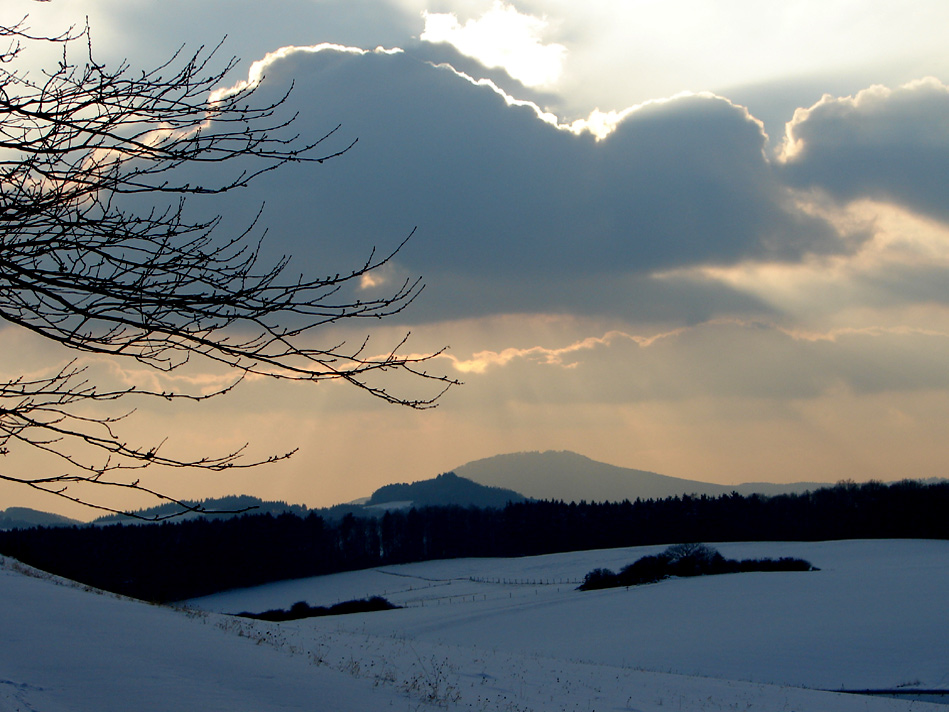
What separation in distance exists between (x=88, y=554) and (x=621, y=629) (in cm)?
5748

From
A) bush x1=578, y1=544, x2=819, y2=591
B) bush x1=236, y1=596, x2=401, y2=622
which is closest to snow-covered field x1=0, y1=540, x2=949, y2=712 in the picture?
bush x1=236, y1=596, x2=401, y2=622

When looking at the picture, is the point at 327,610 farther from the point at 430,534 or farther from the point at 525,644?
the point at 430,534

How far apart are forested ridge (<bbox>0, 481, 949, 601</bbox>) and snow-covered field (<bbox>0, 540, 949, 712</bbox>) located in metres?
7.13

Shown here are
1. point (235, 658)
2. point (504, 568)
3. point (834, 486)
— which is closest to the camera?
point (235, 658)

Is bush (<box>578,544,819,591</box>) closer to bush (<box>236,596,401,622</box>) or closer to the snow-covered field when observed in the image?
the snow-covered field

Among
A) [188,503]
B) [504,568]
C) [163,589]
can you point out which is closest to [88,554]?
[163,589]

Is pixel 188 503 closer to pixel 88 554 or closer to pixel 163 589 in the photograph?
pixel 163 589

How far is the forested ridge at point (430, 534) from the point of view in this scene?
232 ft

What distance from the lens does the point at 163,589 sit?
70000 mm

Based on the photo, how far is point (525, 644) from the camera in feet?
112

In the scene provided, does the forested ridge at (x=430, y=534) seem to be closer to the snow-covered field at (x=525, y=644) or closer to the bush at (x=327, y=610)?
the snow-covered field at (x=525, y=644)

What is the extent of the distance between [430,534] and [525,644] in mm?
63794

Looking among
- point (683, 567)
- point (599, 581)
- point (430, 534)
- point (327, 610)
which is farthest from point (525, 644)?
point (430, 534)

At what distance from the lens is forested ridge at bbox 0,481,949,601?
70.8 meters
